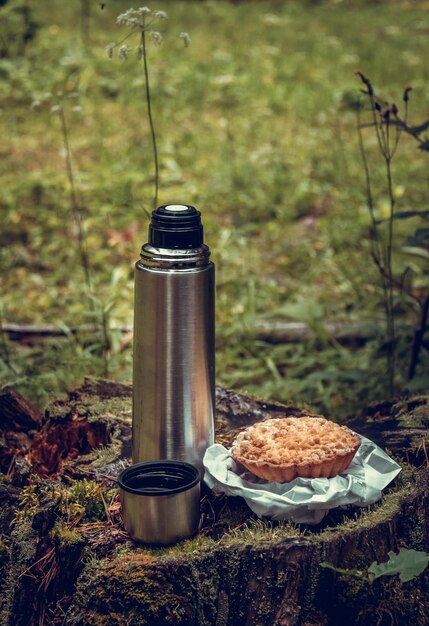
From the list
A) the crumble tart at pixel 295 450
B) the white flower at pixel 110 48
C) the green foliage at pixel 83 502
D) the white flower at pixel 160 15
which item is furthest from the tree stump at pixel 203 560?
the white flower at pixel 160 15

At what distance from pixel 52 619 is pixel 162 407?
0.59 metres

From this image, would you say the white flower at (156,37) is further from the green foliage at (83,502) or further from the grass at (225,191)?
the green foliage at (83,502)

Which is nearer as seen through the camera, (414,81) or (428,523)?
(428,523)

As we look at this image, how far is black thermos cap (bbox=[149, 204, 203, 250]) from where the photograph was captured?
81.2 inches

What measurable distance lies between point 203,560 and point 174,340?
54 centimetres

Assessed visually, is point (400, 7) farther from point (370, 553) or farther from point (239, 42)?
point (370, 553)

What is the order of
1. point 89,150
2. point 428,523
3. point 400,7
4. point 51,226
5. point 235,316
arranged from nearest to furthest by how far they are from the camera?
point 428,523 < point 235,316 < point 51,226 < point 89,150 < point 400,7

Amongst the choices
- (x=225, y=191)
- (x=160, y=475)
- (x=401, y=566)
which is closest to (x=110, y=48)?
(x=160, y=475)

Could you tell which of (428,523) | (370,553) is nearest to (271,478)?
(370,553)

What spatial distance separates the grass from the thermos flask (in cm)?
108

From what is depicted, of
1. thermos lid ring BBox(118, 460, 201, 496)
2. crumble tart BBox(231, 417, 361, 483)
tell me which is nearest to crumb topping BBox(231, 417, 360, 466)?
crumble tart BBox(231, 417, 361, 483)

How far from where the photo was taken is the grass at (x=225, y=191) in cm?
416

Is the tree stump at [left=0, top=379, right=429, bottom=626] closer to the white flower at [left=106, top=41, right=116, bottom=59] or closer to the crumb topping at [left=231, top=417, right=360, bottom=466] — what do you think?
the crumb topping at [left=231, top=417, right=360, bottom=466]

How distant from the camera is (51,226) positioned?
5715 mm
